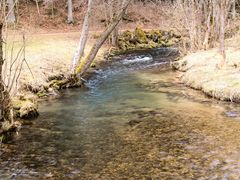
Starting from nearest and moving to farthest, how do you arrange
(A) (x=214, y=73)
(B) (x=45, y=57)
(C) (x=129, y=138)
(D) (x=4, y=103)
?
1. (C) (x=129, y=138)
2. (D) (x=4, y=103)
3. (A) (x=214, y=73)
4. (B) (x=45, y=57)

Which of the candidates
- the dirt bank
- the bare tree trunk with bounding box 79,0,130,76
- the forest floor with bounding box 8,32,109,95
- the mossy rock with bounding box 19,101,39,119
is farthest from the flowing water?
the bare tree trunk with bounding box 79,0,130,76

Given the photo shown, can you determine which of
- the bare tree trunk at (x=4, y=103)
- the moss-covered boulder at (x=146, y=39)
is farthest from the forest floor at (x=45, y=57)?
the moss-covered boulder at (x=146, y=39)

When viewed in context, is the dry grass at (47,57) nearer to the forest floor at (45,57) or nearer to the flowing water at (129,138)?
the forest floor at (45,57)

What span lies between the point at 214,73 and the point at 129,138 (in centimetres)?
856

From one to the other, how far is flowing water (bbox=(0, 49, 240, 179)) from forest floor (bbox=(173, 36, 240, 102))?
647 mm

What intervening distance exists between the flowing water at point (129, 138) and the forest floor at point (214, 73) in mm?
647

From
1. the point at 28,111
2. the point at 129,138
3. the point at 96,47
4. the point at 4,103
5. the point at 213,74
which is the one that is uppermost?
the point at 96,47

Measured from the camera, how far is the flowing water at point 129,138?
A: 9484 mm

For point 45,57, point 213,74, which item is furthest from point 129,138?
point 45,57

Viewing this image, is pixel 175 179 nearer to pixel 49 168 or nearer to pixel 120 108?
pixel 49 168

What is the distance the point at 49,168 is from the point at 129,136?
3130mm

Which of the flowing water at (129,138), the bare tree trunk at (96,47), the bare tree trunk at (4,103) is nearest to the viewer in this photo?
the flowing water at (129,138)

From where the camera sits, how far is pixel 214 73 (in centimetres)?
1911

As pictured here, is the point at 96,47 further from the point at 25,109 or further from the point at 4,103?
the point at 4,103
